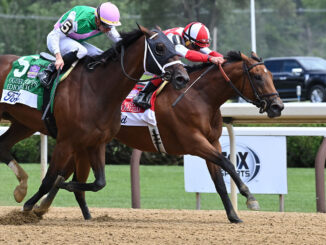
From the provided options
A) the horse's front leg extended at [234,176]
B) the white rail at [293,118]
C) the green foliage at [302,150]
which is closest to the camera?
the horse's front leg extended at [234,176]

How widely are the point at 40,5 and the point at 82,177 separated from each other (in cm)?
3569

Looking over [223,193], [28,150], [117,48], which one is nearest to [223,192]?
[223,193]

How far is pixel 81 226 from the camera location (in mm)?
6453

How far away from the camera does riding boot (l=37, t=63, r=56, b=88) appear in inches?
264

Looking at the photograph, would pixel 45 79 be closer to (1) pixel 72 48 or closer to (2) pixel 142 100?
(1) pixel 72 48

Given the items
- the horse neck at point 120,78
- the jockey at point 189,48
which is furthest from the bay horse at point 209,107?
the horse neck at point 120,78

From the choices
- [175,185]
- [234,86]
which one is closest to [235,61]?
[234,86]

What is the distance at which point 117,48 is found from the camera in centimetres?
656

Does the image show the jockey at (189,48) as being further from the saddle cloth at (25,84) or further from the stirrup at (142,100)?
the saddle cloth at (25,84)

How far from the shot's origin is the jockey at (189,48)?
23.3 feet

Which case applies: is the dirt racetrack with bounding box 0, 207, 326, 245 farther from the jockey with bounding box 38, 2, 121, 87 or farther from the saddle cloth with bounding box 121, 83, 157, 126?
the jockey with bounding box 38, 2, 121, 87

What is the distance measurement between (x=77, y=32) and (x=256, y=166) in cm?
245

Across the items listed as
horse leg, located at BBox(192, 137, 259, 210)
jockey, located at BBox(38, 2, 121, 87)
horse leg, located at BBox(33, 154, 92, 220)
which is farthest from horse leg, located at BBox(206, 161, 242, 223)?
jockey, located at BBox(38, 2, 121, 87)

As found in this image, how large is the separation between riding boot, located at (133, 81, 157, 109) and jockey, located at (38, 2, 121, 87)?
0.57 metres
